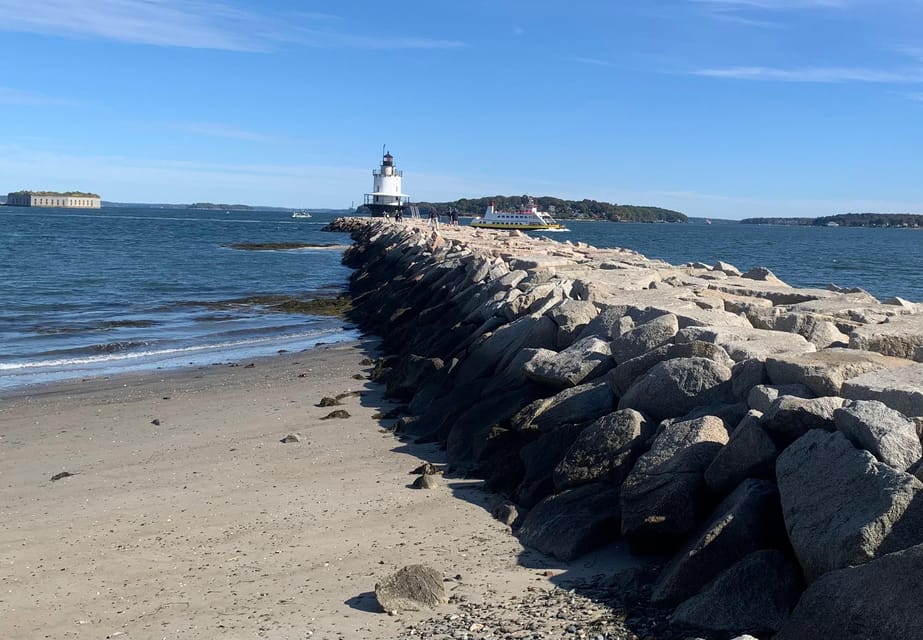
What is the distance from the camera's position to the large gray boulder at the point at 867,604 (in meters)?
3.02

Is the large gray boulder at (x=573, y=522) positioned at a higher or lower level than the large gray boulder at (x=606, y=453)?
lower

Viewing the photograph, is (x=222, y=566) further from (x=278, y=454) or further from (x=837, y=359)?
(x=837, y=359)

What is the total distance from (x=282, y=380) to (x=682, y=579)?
790cm

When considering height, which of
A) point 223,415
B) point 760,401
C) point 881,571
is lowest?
point 223,415

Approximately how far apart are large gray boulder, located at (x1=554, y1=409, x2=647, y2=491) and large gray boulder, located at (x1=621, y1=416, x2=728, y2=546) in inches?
13.2

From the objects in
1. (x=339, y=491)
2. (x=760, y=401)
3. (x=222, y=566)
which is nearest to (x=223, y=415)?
(x=339, y=491)

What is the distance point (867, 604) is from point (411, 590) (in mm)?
2089

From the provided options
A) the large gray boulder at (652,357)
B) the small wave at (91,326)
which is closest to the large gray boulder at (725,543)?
the large gray boulder at (652,357)

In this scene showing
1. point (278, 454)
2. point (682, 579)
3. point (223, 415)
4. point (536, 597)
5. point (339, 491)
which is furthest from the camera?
point (223, 415)

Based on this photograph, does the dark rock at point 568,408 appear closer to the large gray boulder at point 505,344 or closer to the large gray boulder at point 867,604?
the large gray boulder at point 505,344

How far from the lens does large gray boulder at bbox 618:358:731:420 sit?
5.45 meters

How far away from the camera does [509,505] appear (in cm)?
572

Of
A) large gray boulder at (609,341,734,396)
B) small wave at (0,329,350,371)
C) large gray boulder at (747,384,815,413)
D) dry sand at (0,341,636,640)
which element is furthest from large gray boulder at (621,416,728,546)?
small wave at (0,329,350,371)

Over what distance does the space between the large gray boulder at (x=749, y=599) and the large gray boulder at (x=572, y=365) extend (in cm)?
288
